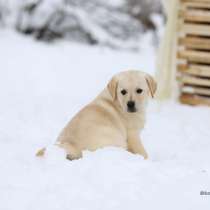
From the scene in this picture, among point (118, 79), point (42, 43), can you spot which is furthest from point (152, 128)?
point (42, 43)

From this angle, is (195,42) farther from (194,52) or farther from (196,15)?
(196,15)

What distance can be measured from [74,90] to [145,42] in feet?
15.5

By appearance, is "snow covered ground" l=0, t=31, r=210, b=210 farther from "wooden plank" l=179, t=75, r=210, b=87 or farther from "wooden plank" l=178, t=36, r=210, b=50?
"wooden plank" l=178, t=36, r=210, b=50

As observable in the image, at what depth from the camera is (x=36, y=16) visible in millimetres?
13398

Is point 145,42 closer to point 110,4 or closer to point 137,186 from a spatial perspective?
point 110,4

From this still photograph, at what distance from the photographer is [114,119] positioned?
5.72 meters

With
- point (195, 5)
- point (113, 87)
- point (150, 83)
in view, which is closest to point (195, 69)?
point (195, 5)

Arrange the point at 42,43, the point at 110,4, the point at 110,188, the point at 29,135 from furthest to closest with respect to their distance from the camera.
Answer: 1. the point at 110,4
2. the point at 42,43
3. the point at 29,135
4. the point at 110,188

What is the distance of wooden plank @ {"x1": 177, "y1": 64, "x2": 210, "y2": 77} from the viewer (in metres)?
9.21

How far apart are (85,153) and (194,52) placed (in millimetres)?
4481

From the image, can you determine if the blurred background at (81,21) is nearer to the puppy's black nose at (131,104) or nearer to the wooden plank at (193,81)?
the wooden plank at (193,81)

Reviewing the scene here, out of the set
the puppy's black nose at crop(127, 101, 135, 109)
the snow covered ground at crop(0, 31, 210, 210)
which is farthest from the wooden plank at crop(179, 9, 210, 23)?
the puppy's black nose at crop(127, 101, 135, 109)

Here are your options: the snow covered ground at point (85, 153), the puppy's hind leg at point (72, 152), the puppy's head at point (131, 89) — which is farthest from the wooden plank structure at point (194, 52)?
the puppy's hind leg at point (72, 152)

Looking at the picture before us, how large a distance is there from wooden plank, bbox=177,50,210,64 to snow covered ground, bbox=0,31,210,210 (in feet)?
2.54
